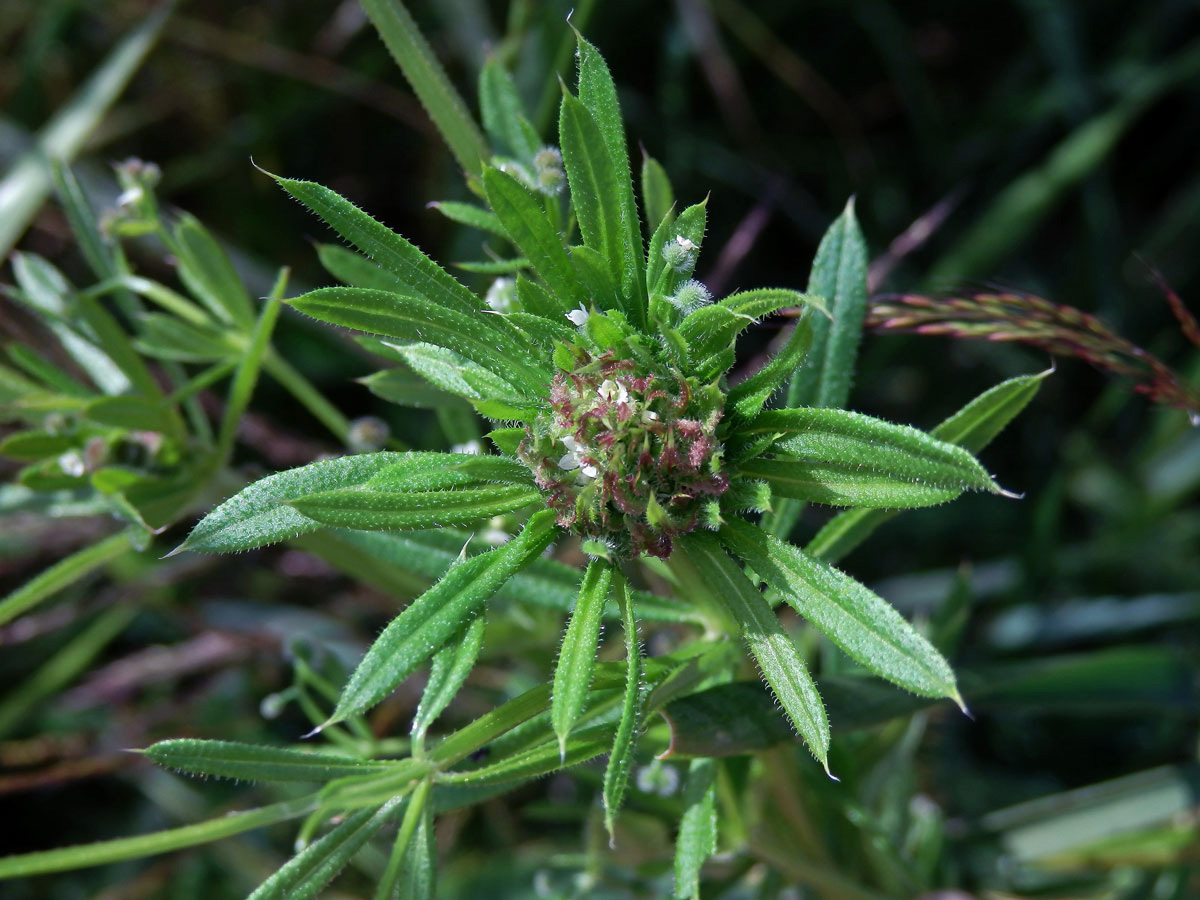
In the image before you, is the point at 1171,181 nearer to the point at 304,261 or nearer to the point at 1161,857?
the point at 1161,857

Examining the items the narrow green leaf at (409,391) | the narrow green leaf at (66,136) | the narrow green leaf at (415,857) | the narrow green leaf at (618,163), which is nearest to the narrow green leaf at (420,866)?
the narrow green leaf at (415,857)

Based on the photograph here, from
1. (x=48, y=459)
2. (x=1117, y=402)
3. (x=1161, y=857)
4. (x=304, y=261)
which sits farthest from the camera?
(x=304, y=261)

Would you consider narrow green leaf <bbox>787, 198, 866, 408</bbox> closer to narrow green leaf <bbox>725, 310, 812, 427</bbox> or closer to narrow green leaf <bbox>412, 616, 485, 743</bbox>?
narrow green leaf <bbox>725, 310, 812, 427</bbox>

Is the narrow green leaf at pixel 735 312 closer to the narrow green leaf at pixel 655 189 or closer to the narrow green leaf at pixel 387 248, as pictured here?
the narrow green leaf at pixel 387 248

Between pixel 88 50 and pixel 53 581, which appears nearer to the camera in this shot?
pixel 53 581

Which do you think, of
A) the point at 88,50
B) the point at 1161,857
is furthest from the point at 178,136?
the point at 1161,857

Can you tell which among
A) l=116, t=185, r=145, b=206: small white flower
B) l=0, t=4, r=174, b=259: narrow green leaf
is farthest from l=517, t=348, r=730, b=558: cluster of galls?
l=0, t=4, r=174, b=259: narrow green leaf

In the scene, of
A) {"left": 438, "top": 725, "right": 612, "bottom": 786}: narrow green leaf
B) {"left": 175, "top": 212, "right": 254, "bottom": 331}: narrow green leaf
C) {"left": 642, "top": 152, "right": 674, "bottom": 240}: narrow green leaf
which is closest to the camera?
{"left": 438, "top": 725, "right": 612, "bottom": 786}: narrow green leaf

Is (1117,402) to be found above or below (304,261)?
below
